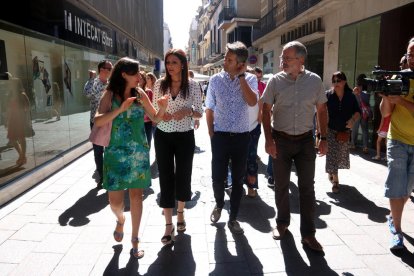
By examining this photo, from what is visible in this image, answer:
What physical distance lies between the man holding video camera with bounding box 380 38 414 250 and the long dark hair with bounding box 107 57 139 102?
2.33 m

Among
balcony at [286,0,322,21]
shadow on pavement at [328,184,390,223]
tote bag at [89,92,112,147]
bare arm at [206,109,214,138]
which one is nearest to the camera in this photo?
tote bag at [89,92,112,147]

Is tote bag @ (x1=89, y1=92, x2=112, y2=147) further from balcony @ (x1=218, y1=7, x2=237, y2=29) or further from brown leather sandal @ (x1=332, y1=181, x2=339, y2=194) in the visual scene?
balcony @ (x1=218, y1=7, x2=237, y2=29)

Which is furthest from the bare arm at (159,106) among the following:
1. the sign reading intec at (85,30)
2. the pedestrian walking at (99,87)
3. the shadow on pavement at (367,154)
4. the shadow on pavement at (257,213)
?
the shadow on pavement at (367,154)

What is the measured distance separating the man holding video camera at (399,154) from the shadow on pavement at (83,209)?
3298 millimetres

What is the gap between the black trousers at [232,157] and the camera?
396cm

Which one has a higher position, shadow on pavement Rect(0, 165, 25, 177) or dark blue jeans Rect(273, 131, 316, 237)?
dark blue jeans Rect(273, 131, 316, 237)

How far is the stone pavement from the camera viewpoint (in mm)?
3287

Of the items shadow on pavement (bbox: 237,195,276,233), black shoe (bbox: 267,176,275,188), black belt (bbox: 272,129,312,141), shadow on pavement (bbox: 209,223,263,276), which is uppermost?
black belt (bbox: 272,129,312,141)

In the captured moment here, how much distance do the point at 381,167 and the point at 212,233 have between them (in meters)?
4.54

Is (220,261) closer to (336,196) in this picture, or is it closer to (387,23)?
(336,196)

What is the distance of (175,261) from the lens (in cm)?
341

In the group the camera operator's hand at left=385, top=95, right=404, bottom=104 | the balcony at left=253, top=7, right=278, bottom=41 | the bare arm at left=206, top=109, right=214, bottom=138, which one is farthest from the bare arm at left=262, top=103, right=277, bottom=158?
the balcony at left=253, top=7, right=278, bottom=41

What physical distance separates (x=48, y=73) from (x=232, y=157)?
5.03 meters

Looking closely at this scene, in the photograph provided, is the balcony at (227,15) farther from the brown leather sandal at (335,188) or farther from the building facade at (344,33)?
the brown leather sandal at (335,188)
